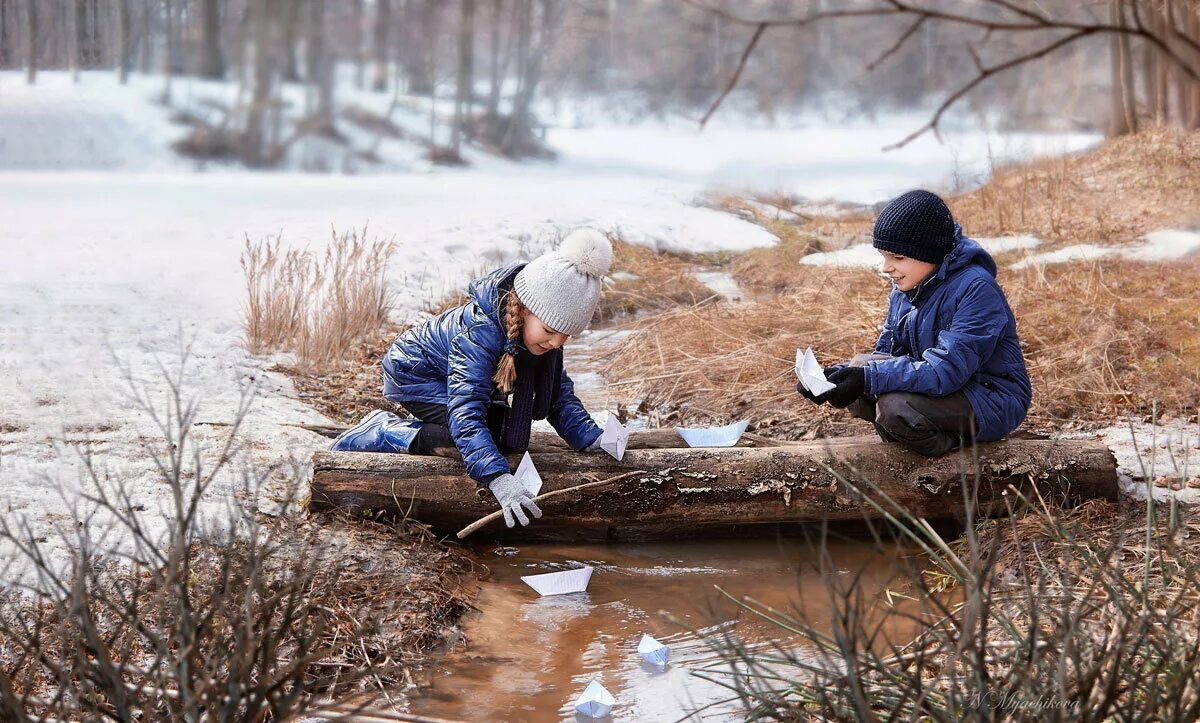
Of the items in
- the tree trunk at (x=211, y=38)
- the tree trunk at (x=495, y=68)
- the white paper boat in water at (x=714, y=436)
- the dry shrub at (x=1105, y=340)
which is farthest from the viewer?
the tree trunk at (x=495, y=68)

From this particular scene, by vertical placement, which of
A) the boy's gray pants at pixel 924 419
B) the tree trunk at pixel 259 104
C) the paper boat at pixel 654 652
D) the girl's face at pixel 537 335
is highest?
the tree trunk at pixel 259 104

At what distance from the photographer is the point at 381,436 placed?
3.82 metres

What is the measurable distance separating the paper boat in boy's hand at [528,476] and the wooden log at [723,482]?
130mm

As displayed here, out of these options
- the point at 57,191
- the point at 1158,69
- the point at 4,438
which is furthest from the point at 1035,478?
the point at 1158,69

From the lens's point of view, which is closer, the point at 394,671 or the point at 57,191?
the point at 394,671

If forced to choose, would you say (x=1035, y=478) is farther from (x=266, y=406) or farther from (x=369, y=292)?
(x=369, y=292)

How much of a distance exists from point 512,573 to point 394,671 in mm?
826

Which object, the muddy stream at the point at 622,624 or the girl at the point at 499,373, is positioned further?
the girl at the point at 499,373

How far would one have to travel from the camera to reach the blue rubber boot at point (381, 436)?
377cm

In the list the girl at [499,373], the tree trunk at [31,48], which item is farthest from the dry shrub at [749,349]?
the tree trunk at [31,48]

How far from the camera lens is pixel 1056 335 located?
19.1ft

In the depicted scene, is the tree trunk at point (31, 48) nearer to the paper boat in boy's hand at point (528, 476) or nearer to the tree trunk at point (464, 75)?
the tree trunk at point (464, 75)

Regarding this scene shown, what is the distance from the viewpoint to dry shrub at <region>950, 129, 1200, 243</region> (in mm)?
8906

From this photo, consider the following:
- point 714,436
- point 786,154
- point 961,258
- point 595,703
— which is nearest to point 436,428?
point 714,436
